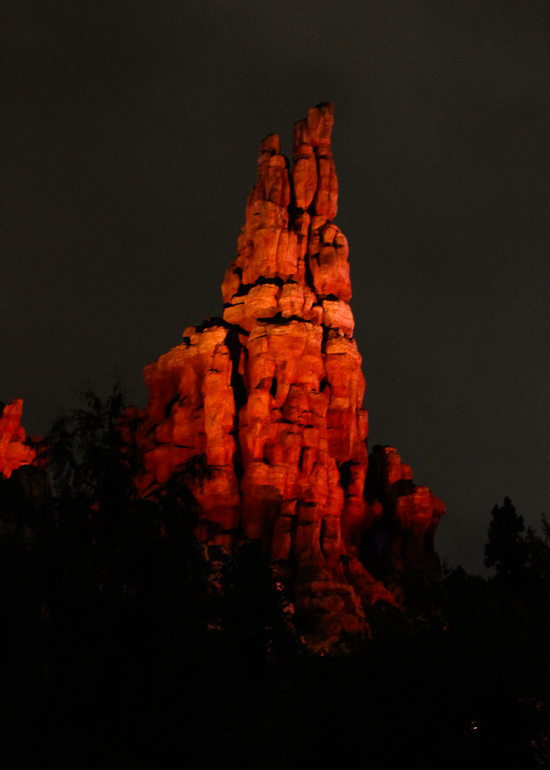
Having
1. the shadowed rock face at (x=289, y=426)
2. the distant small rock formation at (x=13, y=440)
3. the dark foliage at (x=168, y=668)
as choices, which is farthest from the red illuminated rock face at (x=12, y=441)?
the dark foliage at (x=168, y=668)

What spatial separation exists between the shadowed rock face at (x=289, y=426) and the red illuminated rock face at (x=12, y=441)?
1297 centimetres

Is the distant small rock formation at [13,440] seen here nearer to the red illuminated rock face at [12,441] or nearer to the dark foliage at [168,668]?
the red illuminated rock face at [12,441]

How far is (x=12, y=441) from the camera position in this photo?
67.6 m

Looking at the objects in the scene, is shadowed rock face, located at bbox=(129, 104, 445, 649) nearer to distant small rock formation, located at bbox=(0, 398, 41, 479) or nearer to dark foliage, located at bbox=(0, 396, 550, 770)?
distant small rock formation, located at bbox=(0, 398, 41, 479)

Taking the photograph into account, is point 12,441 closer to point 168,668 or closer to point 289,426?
point 289,426

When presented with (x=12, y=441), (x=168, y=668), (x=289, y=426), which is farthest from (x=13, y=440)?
(x=168, y=668)

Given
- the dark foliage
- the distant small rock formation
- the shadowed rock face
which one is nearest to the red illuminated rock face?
the distant small rock formation

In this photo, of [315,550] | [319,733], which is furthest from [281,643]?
[315,550]

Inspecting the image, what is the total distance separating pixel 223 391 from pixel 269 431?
169 inches

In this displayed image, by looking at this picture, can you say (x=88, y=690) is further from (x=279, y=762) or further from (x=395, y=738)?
(x=395, y=738)

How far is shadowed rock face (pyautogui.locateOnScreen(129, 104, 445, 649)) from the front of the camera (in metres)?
50.4

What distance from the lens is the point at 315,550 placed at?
161 feet

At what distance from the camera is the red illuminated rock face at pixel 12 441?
66.1 meters

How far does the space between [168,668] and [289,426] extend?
37155 mm
